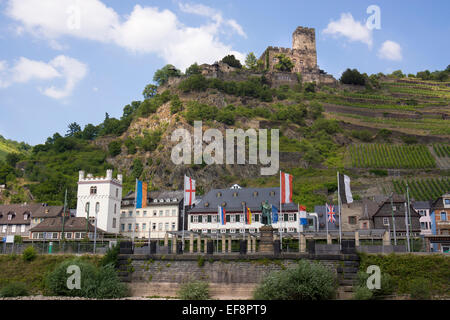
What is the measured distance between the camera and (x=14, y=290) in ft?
133

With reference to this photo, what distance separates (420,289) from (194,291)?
52.3 feet

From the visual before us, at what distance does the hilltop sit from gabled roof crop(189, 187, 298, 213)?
62.9 feet

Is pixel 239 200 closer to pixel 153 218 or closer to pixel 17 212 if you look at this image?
pixel 153 218

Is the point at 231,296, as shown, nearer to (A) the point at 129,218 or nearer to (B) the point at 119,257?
(B) the point at 119,257

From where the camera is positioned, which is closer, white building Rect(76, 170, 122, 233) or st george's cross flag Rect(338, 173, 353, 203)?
st george's cross flag Rect(338, 173, 353, 203)

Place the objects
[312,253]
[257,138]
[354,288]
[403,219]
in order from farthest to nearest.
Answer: [257,138], [403,219], [312,253], [354,288]

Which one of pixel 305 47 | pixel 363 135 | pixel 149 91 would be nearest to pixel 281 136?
pixel 363 135

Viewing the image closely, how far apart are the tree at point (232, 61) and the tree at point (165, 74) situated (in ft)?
51.3

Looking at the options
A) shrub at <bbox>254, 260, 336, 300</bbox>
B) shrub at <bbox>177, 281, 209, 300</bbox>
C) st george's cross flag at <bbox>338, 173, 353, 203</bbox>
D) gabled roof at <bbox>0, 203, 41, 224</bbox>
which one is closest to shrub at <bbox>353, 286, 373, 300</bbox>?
shrub at <bbox>254, 260, 336, 300</bbox>

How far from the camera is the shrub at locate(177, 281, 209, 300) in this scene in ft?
121

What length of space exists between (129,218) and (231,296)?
42.4m

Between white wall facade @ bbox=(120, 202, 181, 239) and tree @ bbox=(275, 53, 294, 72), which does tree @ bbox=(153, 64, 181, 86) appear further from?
white wall facade @ bbox=(120, 202, 181, 239)
